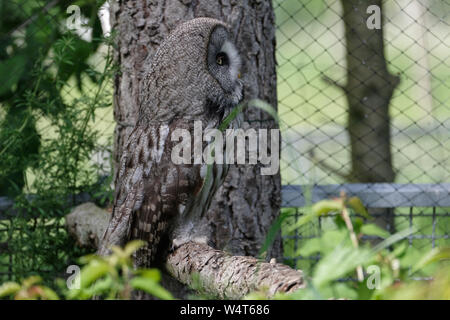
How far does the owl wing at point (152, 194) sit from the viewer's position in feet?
6.09

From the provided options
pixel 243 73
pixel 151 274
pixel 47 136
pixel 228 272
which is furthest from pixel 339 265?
pixel 47 136

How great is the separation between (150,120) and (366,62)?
225 cm

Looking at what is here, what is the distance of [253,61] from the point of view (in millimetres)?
2398

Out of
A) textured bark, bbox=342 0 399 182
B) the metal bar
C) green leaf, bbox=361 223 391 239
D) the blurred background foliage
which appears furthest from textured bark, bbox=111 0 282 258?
green leaf, bbox=361 223 391 239

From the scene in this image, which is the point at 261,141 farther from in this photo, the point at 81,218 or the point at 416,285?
the point at 416,285

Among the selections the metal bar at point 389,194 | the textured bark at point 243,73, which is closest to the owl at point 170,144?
the textured bark at point 243,73

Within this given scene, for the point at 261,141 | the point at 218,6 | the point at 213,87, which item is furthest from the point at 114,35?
the point at 261,141

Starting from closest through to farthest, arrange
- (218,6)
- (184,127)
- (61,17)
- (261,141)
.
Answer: (184,127)
(218,6)
(261,141)
(61,17)

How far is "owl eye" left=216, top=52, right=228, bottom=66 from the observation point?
7.04 feet

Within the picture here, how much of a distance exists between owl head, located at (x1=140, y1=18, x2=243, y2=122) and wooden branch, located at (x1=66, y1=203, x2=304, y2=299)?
50 cm

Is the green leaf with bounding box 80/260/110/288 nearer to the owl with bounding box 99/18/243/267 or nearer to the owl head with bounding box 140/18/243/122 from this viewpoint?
the owl with bounding box 99/18/243/267

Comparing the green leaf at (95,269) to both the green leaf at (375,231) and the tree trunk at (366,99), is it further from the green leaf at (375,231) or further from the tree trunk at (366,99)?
the tree trunk at (366,99)

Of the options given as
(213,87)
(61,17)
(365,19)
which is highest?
(365,19)

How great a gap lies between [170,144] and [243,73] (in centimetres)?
63
